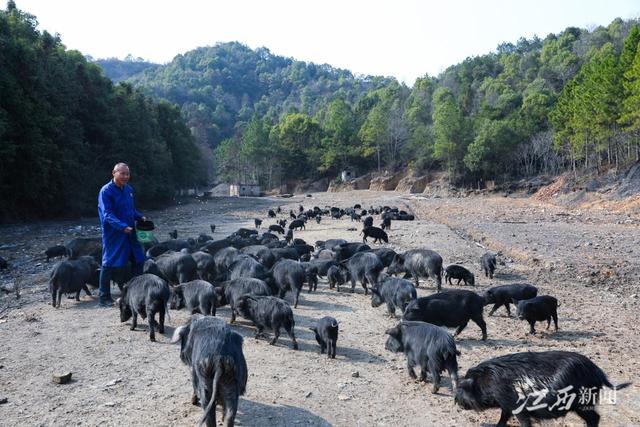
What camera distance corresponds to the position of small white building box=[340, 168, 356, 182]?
70875mm

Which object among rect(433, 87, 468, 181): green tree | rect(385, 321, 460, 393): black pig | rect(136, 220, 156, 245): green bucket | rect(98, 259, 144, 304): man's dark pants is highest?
rect(433, 87, 468, 181): green tree

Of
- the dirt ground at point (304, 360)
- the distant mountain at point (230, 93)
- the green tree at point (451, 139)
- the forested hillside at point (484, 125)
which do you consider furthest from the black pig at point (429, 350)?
the distant mountain at point (230, 93)

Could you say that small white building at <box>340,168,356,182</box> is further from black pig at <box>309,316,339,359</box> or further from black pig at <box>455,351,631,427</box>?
black pig at <box>455,351,631,427</box>

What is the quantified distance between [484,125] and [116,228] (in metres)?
56.6

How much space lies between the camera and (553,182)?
4819 cm

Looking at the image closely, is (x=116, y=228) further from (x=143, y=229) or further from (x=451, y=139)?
(x=451, y=139)

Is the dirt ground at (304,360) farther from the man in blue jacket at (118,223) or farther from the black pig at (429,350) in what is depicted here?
the man in blue jacket at (118,223)

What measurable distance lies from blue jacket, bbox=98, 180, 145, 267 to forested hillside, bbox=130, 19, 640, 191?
34596mm

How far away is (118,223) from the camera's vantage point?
25.9ft

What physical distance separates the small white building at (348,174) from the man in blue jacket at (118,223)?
205 feet

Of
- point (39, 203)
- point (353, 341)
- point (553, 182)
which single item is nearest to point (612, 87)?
point (553, 182)

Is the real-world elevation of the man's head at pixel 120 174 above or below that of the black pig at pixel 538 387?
above

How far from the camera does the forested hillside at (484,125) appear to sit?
131 ft

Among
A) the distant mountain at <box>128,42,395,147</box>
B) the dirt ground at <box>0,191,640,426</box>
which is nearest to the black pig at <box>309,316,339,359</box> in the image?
the dirt ground at <box>0,191,640,426</box>
